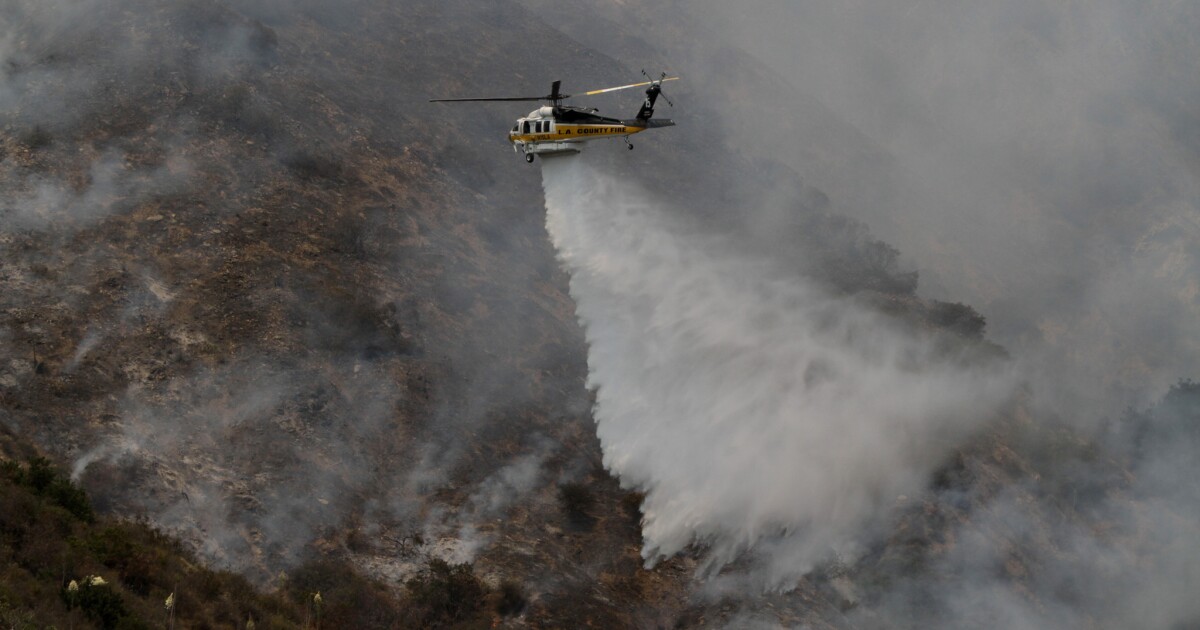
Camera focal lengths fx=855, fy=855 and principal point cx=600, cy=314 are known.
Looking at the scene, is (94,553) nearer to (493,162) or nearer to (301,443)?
(301,443)

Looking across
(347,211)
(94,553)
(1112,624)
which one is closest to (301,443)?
(94,553)

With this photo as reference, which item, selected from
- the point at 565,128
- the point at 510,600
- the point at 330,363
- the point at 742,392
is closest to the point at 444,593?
the point at 510,600

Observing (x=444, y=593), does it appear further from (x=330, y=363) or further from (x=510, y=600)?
(x=330, y=363)

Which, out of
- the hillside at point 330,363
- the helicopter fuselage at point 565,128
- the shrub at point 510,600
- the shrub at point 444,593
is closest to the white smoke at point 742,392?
the hillside at point 330,363

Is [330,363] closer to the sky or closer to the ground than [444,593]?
closer to the sky

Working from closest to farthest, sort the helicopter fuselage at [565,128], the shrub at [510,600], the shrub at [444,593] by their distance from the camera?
the shrub at [444,593]
the shrub at [510,600]
the helicopter fuselage at [565,128]

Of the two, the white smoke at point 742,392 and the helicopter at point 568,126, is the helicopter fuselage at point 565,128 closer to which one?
the helicopter at point 568,126

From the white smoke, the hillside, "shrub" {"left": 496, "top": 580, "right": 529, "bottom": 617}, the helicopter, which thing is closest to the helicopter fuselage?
the helicopter

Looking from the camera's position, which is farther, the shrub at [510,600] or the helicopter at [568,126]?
the helicopter at [568,126]

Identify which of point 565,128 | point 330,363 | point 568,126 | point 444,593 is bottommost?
point 444,593
